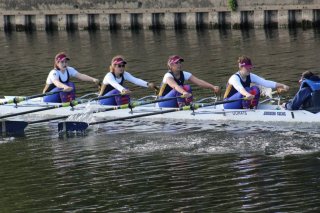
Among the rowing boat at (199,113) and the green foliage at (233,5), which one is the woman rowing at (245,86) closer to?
the rowing boat at (199,113)

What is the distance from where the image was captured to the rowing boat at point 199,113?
28.4m

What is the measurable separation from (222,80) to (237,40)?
1398 cm

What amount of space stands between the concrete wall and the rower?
2642 centimetres

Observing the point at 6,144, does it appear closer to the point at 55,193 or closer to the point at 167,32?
the point at 55,193

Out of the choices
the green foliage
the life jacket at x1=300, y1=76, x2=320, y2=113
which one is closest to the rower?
the life jacket at x1=300, y1=76, x2=320, y2=113

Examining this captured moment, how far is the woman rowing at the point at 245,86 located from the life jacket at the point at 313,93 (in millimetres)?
1150

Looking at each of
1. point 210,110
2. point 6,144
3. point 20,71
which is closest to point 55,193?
point 6,144

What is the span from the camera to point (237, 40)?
5341 cm

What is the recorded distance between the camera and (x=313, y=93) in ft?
90.9

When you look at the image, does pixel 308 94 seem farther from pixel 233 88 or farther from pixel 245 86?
pixel 233 88

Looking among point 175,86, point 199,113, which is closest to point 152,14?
point 175,86

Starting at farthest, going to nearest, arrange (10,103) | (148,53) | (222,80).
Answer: (148,53), (222,80), (10,103)

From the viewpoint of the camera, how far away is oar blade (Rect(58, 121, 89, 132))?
30.2m

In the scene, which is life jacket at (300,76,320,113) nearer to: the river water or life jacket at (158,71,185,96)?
the river water
